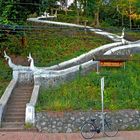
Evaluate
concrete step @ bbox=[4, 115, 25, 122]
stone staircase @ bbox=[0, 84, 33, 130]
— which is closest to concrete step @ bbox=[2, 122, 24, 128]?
A: stone staircase @ bbox=[0, 84, 33, 130]

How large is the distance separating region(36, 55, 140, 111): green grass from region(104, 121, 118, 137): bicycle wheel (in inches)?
34.6

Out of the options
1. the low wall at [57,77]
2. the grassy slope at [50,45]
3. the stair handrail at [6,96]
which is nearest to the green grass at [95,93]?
the low wall at [57,77]

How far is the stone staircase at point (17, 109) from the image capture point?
22.8 m

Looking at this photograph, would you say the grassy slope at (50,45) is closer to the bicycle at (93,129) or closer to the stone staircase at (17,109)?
the stone staircase at (17,109)

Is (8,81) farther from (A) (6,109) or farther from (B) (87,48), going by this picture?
(B) (87,48)

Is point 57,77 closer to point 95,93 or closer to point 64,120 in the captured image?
point 95,93

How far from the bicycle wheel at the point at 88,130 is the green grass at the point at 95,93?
73.1 inches

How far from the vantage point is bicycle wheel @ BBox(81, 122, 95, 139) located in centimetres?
2097

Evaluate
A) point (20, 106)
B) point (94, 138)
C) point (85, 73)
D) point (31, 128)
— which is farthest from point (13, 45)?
point (94, 138)

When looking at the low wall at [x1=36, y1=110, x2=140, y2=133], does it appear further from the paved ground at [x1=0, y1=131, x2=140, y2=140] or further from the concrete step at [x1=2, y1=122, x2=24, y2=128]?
the concrete step at [x1=2, y1=122, x2=24, y2=128]

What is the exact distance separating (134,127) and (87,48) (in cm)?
1350

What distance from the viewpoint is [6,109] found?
24.2m

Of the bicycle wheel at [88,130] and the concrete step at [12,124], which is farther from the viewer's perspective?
the concrete step at [12,124]

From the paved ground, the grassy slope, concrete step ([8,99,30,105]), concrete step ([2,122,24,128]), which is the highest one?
the grassy slope
